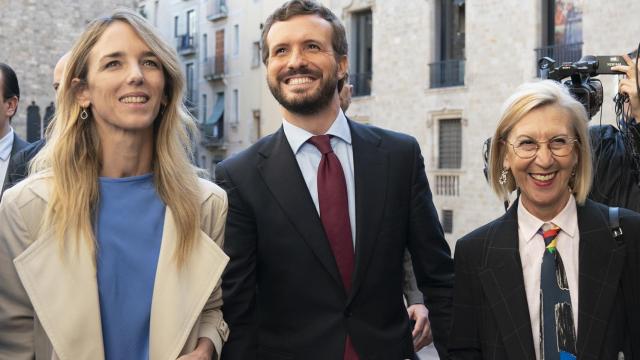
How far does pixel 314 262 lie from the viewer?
11.0 feet

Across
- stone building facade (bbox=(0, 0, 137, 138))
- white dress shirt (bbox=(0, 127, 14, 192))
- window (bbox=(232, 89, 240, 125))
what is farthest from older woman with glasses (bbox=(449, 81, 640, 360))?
window (bbox=(232, 89, 240, 125))

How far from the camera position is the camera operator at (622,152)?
12.8 feet

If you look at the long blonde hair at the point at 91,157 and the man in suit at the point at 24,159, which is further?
the man in suit at the point at 24,159

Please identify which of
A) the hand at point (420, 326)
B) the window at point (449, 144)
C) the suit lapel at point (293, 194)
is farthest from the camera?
the window at point (449, 144)

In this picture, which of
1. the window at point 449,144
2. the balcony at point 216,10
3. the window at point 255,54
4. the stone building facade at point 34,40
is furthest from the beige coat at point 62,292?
the balcony at point 216,10

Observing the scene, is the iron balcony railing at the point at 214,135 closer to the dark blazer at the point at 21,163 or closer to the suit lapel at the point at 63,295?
the dark blazer at the point at 21,163

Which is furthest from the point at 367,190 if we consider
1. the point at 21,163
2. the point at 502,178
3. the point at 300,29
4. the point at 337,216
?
the point at 21,163

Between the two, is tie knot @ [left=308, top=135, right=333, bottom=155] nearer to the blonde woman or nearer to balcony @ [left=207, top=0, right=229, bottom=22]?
the blonde woman

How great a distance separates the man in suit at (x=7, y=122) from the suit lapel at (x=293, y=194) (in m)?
2.46

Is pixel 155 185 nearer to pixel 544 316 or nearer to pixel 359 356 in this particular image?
pixel 359 356

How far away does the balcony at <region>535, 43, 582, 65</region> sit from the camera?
19250 millimetres

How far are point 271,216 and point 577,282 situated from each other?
3.86 feet

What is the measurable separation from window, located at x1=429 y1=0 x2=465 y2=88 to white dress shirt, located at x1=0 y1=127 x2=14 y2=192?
689 inches

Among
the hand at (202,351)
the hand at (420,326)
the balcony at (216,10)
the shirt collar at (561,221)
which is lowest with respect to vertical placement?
the hand at (420,326)
